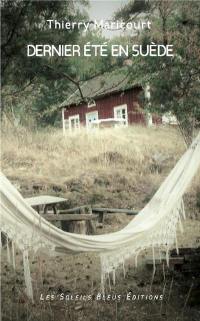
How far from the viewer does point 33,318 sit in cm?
232

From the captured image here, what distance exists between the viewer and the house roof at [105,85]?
2.57m

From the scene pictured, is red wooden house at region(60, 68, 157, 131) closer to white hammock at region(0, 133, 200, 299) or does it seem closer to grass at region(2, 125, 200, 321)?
grass at region(2, 125, 200, 321)

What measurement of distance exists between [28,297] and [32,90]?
3.41 feet

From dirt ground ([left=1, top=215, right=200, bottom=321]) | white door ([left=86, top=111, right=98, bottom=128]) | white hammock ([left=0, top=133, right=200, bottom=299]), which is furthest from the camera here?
white door ([left=86, top=111, right=98, bottom=128])

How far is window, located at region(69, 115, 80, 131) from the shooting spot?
8.29 feet

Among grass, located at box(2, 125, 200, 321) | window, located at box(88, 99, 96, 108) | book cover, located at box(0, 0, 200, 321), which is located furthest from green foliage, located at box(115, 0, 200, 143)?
window, located at box(88, 99, 96, 108)

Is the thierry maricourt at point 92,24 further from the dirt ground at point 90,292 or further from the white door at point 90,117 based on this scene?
the dirt ground at point 90,292

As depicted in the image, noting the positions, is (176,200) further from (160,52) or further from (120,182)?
(160,52)

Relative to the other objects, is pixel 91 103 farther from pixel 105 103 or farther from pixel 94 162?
pixel 94 162

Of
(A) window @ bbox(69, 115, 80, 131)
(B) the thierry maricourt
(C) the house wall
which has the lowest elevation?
Answer: (A) window @ bbox(69, 115, 80, 131)

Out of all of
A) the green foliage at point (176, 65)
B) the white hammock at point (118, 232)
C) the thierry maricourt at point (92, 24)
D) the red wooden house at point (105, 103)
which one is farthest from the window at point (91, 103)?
the white hammock at point (118, 232)

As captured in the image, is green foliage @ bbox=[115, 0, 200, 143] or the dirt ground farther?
green foliage @ bbox=[115, 0, 200, 143]

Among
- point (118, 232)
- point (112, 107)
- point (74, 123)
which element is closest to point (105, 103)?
point (112, 107)

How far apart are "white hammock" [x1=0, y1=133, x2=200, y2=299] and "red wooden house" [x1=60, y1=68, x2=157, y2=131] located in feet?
1.25
